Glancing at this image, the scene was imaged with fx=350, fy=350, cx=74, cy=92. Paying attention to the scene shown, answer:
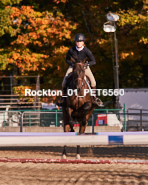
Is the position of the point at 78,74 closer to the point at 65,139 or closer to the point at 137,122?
the point at 65,139

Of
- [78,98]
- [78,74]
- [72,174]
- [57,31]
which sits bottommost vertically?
[72,174]

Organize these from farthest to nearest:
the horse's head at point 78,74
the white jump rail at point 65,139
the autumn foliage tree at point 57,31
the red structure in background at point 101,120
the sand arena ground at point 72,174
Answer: the autumn foliage tree at point 57,31, the red structure in background at point 101,120, the horse's head at point 78,74, the sand arena ground at point 72,174, the white jump rail at point 65,139

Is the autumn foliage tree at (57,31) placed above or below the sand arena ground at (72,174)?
above

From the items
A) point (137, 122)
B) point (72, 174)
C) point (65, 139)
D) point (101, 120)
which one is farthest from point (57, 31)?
point (65, 139)

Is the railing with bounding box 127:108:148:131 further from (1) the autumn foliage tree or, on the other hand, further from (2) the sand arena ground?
(2) the sand arena ground

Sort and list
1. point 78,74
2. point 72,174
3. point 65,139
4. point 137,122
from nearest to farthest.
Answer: point 65,139
point 72,174
point 78,74
point 137,122

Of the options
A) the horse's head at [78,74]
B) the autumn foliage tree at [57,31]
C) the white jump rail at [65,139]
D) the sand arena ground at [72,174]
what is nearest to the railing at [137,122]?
the autumn foliage tree at [57,31]

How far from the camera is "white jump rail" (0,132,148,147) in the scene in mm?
5922

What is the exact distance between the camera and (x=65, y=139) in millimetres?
6035

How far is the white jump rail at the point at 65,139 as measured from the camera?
5.92 meters

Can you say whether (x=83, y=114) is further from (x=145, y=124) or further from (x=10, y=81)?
(x=10, y=81)

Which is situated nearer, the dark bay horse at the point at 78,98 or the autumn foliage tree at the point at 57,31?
the dark bay horse at the point at 78,98

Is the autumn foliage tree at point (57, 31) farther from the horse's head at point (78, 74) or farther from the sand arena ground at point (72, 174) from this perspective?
the sand arena ground at point (72, 174)

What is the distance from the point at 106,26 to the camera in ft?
61.8
